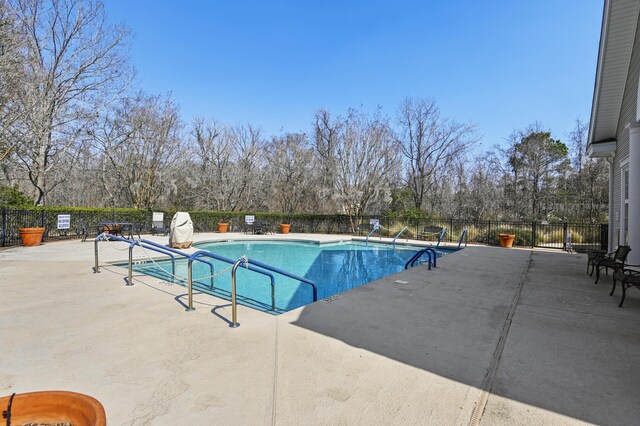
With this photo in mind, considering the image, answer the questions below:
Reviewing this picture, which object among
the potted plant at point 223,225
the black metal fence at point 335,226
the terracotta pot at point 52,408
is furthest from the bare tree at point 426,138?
the terracotta pot at point 52,408

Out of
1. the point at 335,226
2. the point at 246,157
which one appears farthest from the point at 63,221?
the point at 335,226

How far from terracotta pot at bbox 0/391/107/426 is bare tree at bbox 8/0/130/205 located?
56.4 ft

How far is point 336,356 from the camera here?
304 cm

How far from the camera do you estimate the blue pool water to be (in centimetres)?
676

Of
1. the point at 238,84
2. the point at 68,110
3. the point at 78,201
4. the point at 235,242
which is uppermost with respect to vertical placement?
the point at 238,84

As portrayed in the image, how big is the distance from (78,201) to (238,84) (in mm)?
19755

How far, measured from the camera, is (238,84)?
63.8ft

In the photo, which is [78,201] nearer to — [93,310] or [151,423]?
[93,310]

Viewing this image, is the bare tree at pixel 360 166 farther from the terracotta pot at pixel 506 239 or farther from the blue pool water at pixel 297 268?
the terracotta pot at pixel 506 239

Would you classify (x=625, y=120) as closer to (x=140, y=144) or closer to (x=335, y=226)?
(x=335, y=226)

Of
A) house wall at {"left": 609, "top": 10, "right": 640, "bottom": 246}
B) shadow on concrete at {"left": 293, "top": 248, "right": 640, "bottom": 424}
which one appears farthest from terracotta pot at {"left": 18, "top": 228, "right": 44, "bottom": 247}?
house wall at {"left": 609, "top": 10, "right": 640, "bottom": 246}

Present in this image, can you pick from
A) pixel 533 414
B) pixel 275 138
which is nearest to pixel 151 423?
pixel 533 414

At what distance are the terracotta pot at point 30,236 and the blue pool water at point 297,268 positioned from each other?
20.2 feet

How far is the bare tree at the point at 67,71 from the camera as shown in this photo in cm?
1500
